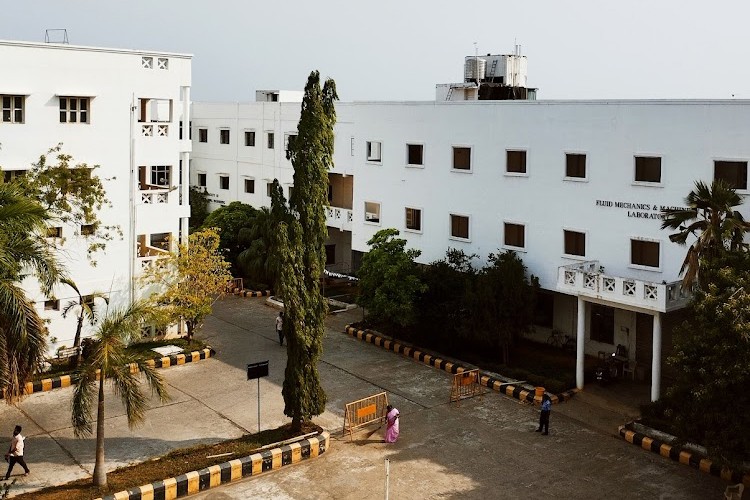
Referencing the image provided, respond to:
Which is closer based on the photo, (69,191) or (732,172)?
(732,172)

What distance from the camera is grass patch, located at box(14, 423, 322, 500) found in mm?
19109

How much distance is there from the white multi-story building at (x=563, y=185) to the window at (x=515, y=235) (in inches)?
1.8

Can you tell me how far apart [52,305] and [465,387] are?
14.3 metres

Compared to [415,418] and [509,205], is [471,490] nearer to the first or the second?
[415,418]

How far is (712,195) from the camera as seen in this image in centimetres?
2219

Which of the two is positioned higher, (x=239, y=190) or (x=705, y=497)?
(x=239, y=190)

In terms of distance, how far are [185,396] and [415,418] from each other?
288 inches

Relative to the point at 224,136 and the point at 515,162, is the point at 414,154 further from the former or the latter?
the point at 224,136

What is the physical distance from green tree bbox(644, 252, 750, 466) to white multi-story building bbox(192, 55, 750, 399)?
14.0 feet

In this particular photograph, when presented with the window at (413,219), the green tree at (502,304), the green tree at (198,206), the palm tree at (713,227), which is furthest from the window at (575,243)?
the green tree at (198,206)

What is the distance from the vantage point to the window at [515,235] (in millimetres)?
30688

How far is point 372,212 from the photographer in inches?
1460

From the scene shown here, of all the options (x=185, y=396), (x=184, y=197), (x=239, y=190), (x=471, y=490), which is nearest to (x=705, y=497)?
(x=471, y=490)

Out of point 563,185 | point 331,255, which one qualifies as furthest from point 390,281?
point 331,255
